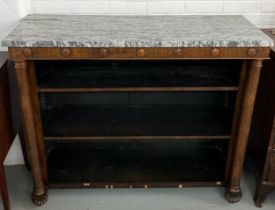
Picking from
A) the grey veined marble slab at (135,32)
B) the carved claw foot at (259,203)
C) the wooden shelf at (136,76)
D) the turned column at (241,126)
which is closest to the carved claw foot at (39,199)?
the wooden shelf at (136,76)

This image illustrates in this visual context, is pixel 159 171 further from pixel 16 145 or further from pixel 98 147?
pixel 16 145

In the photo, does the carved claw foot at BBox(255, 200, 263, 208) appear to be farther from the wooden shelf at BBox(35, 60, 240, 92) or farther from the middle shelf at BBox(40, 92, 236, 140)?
the wooden shelf at BBox(35, 60, 240, 92)

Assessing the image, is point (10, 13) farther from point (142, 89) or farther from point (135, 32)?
point (142, 89)

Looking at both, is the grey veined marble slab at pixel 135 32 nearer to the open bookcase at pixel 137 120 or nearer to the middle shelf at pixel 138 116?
the open bookcase at pixel 137 120

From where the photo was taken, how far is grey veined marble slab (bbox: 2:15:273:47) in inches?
51.8

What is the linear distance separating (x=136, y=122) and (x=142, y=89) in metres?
0.29

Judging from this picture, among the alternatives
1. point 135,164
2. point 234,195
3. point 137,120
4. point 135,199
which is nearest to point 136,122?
point 137,120

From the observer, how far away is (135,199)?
176cm

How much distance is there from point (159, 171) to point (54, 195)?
0.57 metres

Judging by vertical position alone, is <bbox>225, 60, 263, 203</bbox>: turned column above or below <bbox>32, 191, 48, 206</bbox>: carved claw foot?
above

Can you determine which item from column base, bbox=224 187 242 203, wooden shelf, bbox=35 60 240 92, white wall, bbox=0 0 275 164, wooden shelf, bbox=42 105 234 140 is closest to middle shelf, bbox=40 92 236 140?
wooden shelf, bbox=42 105 234 140

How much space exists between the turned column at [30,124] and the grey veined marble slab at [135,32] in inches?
5.3

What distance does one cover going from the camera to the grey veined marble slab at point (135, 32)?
1315 mm

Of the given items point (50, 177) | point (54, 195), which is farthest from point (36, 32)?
point (54, 195)
